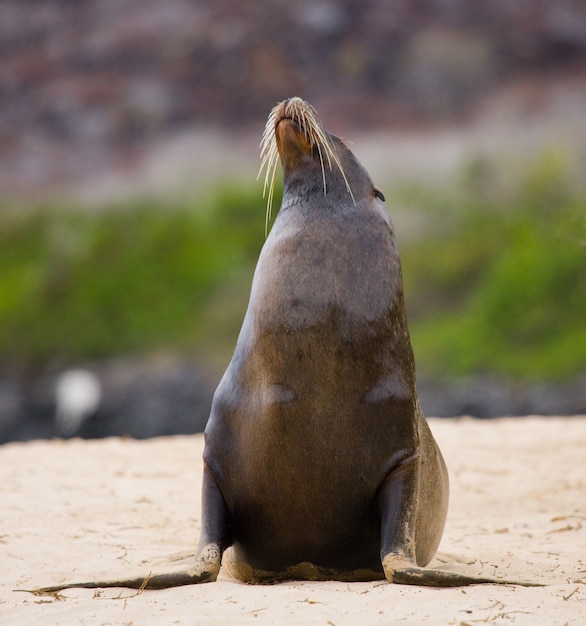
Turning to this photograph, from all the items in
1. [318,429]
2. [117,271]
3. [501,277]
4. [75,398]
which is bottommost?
[318,429]

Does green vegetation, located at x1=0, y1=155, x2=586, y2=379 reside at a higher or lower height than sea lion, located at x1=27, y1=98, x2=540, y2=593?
higher

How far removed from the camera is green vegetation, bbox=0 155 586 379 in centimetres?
1700

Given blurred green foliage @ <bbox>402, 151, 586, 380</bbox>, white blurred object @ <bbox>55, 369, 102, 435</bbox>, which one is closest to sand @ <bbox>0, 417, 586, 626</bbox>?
blurred green foliage @ <bbox>402, 151, 586, 380</bbox>

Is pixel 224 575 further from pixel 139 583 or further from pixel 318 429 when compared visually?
pixel 318 429

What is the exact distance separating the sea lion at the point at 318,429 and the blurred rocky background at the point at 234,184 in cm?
1162

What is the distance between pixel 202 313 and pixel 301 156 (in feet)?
46.2

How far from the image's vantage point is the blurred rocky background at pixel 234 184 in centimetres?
1683

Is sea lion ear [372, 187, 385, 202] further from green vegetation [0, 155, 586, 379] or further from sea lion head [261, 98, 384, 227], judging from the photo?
green vegetation [0, 155, 586, 379]

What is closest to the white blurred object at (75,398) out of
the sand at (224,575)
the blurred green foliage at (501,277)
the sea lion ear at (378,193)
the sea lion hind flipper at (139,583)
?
the blurred green foliage at (501,277)

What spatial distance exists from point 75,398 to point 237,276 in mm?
3616

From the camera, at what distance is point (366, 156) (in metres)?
21.8

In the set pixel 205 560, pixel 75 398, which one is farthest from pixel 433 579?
pixel 75 398

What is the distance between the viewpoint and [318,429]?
3725 mm

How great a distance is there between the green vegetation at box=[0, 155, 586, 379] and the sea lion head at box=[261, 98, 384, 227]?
1221cm
